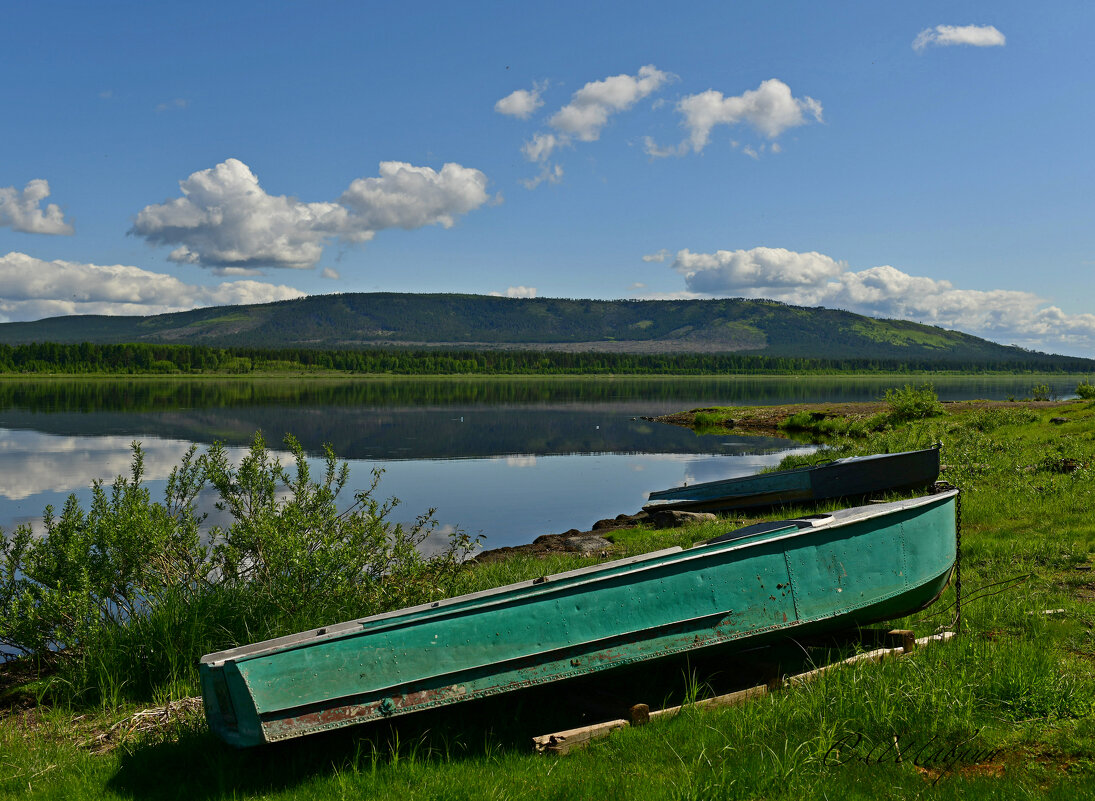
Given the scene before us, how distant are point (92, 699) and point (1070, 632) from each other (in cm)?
966

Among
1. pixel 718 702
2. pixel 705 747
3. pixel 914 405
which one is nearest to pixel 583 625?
pixel 705 747

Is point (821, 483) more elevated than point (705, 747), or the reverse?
point (821, 483)

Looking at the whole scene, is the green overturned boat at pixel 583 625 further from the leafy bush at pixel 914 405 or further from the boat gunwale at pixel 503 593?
the leafy bush at pixel 914 405

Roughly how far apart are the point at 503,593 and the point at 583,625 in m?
1.54

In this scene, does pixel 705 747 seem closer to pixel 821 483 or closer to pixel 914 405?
pixel 821 483

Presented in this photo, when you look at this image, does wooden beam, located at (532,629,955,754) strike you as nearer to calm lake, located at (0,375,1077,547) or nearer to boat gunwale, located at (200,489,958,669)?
boat gunwale, located at (200,489,958,669)

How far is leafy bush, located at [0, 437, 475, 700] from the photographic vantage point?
7.77 meters

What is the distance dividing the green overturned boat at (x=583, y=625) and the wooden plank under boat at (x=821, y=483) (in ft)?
29.2

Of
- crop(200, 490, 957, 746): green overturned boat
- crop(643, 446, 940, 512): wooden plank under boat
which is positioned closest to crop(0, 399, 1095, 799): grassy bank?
crop(200, 490, 957, 746): green overturned boat

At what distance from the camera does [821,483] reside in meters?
17.0

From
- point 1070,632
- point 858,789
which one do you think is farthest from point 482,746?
point 1070,632

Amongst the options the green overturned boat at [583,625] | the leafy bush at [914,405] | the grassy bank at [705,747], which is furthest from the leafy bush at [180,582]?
the leafy bush at [914,405]

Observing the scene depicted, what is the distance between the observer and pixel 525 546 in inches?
669

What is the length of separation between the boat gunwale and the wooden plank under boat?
861 centimetres
